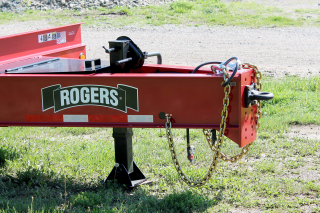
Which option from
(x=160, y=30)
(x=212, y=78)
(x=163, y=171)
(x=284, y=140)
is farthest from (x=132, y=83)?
(x=160, y=30)

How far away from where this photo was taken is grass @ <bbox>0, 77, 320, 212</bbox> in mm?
3113

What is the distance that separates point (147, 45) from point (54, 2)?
763 centimetres

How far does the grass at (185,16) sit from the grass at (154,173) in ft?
26.2

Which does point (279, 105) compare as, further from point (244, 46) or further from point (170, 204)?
point (244, 46)

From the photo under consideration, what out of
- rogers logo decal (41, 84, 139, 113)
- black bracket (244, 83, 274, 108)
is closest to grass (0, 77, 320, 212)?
rogers logo decal (41, 84, 139, 113)

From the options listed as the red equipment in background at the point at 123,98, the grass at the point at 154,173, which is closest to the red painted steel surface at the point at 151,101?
the red equipment in background at the point at 123,98

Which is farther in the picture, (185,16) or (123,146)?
(185,16)

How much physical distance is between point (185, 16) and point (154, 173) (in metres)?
10.5

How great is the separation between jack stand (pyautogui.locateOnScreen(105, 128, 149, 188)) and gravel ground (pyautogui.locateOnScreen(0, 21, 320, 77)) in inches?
183

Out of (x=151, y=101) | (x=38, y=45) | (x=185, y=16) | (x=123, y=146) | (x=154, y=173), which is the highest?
(x=185, y=16)

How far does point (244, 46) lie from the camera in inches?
385

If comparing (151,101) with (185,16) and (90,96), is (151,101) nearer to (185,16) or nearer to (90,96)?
(90,96)

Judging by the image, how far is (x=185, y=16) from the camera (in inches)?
535

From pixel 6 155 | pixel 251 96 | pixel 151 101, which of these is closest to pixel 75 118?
pixel 151 101
